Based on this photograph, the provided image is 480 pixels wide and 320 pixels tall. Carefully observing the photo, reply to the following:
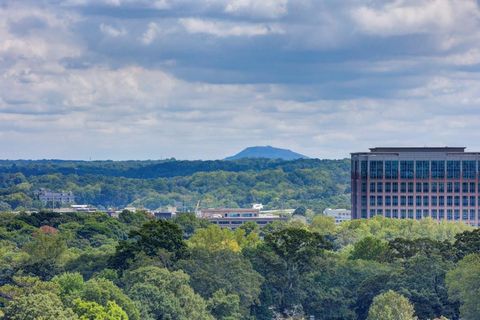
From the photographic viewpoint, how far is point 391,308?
100812 millimetres

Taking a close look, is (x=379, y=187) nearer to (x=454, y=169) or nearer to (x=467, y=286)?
(x=454, y=169)

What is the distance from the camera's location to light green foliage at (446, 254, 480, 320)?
10138 cm

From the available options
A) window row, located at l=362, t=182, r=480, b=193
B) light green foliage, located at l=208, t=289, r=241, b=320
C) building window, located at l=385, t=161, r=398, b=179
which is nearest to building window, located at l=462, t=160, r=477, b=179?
window row, located at l=362, t=182, r=480, b=193

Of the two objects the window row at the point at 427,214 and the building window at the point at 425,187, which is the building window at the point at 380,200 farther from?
the building window at the point at 425,187

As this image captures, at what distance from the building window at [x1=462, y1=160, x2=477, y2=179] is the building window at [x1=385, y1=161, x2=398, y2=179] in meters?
9.25

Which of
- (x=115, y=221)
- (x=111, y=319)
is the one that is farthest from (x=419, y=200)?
(x=111, y=319)

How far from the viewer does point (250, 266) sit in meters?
115

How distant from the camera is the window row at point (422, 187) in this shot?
18825cm

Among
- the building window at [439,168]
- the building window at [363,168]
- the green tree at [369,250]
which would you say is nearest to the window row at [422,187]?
the building window at [439,168]

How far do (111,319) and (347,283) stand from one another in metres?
33.1

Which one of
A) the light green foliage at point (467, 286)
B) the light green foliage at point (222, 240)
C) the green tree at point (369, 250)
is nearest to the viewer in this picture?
the light green foliage at point (467, 286)

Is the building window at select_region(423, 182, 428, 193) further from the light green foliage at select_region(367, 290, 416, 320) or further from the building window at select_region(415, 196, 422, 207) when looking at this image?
the light green foliage at select_region(367, 290, 416, 320)

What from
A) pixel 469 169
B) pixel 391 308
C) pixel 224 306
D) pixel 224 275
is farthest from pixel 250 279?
pixel 469 169

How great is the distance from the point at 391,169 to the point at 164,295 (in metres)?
92.7
